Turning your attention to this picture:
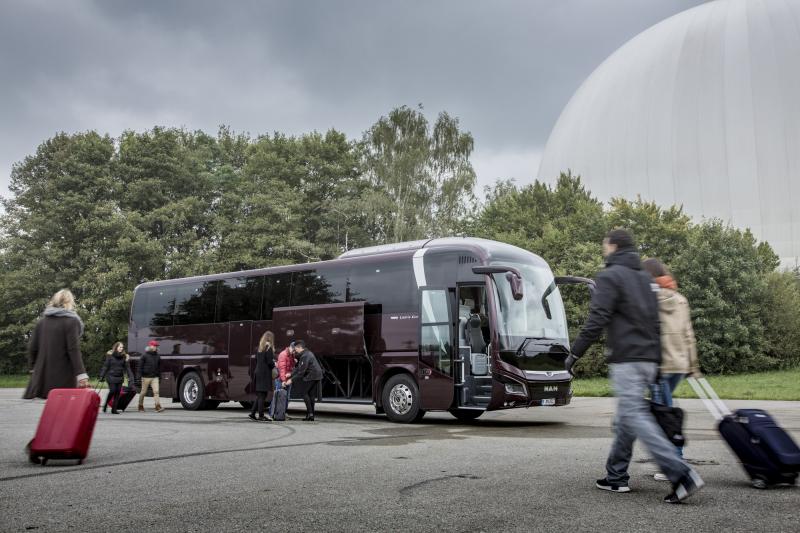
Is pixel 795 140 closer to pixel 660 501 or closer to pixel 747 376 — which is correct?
pixel 747 376

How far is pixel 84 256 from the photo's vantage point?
1679 inches

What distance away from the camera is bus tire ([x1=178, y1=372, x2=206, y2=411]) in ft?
64.9

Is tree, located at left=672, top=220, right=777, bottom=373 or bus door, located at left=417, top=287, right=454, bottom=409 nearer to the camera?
bus door, located at left=417, top=287, right=454, bottom=409

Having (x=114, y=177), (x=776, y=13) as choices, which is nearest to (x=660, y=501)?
(x=114, y=177)

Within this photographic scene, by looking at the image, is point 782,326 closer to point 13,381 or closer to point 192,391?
point 192,391

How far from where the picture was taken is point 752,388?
Result: 24344mm

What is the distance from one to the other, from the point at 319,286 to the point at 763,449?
1251 cm

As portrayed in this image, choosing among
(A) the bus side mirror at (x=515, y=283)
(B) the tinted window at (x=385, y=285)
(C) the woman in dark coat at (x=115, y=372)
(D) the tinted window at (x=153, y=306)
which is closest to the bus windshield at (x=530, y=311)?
(A) the bus side mirror at (x=515, y=283)

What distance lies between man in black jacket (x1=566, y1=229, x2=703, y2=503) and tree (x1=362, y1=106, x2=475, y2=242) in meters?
36.3

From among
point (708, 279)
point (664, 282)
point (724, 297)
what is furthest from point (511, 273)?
point (724, 297)

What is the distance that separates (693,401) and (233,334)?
1253cm

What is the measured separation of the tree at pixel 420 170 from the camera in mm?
42500

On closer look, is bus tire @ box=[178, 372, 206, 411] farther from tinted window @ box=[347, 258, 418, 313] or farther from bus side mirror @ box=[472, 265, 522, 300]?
bus side mirror @ box=[472, 265, 522, 300]

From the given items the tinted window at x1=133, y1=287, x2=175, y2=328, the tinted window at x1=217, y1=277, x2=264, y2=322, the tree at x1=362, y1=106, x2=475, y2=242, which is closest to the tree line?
the tree at x1=362, y1=106, x2=475, y2=242
